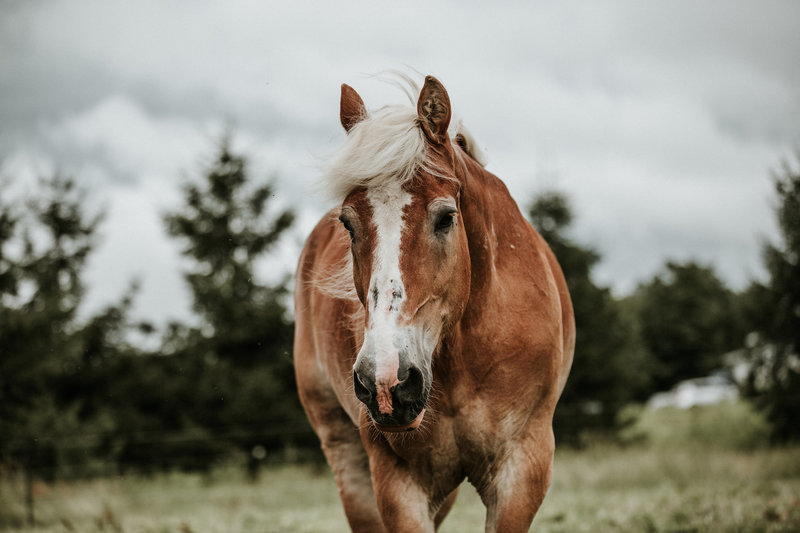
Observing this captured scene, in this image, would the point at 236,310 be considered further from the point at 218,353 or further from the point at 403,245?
the point at 403,245

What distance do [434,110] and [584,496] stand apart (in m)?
7.00

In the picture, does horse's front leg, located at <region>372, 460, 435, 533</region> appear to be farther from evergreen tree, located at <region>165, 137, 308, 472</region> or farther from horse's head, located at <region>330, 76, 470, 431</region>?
evergreen tree, located at <region>165, 137, 308, 472</region>

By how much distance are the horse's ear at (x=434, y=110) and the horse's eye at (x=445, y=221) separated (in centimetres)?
38

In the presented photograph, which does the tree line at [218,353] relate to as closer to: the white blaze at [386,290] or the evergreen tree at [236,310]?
the evergreen tree at [236,310]

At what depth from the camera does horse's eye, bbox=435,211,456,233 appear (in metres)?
2.65

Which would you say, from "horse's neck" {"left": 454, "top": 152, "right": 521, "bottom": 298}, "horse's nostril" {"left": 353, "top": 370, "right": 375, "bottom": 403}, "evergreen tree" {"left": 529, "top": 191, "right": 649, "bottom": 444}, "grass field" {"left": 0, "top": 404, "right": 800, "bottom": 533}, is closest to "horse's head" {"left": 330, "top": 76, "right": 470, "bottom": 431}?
"horse's nostril" {"left": 353, "top": 370, "right": 375, "bottom": 403}

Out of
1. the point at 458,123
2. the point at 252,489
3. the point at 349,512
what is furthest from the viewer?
the point at 252,489

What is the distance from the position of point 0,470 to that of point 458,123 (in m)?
10.1

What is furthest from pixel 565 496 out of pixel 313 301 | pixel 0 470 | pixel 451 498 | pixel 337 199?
pixel 0 470

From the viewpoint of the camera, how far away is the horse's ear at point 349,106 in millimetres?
3180

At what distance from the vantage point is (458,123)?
3.39 meters

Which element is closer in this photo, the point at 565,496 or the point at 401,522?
the point at 401,522

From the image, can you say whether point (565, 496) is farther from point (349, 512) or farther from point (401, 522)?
point (401, 522)

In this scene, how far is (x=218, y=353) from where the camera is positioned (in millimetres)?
16297
